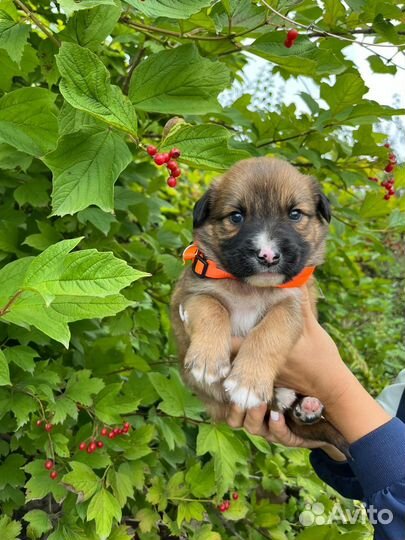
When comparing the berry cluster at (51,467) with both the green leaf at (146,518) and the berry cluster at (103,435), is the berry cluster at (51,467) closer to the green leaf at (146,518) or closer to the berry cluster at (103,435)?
the berry cluster at (103,435)

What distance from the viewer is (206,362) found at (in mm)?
2297

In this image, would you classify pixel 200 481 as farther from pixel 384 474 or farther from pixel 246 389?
pixel 384 474

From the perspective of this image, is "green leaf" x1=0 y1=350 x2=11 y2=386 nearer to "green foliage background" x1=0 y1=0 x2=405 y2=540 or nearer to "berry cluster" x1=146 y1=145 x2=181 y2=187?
"green foliage background" x1=0 y1=0 x2=405 y2=540

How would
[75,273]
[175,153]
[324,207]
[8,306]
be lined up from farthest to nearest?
[324,207]
[175,153]
[8,306]
[75,273]

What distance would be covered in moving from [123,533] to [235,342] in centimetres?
103

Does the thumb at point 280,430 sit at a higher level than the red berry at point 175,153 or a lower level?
lower

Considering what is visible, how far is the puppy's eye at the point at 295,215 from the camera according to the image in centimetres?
256

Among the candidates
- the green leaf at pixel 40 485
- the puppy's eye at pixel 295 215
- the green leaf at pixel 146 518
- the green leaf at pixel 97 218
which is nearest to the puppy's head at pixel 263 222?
the puppy's eye at pixel 295 215

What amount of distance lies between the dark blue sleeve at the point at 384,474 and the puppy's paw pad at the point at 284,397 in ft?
1.47

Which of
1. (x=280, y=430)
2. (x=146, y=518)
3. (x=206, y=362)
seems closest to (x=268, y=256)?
(x=206, y=362)

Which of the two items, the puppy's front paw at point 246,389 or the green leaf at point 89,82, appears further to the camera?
the puppy's front paw at point 246,389

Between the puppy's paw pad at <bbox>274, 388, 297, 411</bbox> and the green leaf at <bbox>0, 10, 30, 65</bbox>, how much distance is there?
197 cm

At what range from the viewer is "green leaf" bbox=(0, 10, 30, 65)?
1745 mm

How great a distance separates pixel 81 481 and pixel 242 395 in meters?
0.80
